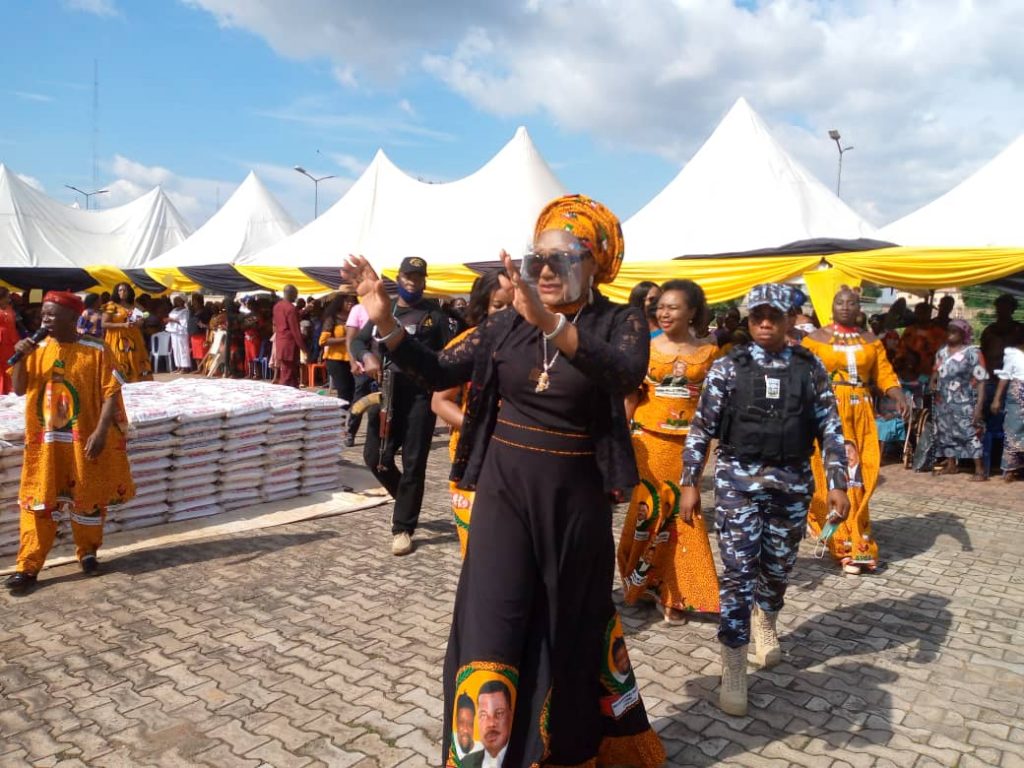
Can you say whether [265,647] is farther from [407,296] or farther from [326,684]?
[407,296]

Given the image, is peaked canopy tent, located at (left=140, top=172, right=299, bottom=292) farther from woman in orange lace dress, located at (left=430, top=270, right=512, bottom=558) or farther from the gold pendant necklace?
the gold pendant necklace

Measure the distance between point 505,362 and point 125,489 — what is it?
372cm

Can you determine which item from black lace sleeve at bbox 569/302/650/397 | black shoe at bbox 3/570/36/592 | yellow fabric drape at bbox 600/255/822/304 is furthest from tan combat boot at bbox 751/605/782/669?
yellow fabric drape at bbox 600/255/822/304

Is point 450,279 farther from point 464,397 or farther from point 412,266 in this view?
point 464,397

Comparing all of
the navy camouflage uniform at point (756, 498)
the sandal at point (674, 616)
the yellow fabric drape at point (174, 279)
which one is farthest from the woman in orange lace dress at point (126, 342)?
the yellow fabric drape at point (174, 279)

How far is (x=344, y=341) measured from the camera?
10.9 m

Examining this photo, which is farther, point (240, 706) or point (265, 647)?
point (265, 647)

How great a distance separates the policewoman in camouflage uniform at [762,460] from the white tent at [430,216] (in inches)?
512

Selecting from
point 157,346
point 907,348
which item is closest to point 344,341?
point 907,348

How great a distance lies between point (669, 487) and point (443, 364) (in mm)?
2431

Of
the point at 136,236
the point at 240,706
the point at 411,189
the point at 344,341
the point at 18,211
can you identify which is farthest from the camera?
the point at 136,236

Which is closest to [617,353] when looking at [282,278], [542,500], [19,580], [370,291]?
[542,500]

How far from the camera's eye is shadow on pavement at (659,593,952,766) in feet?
11.4

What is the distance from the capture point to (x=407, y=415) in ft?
19.6
